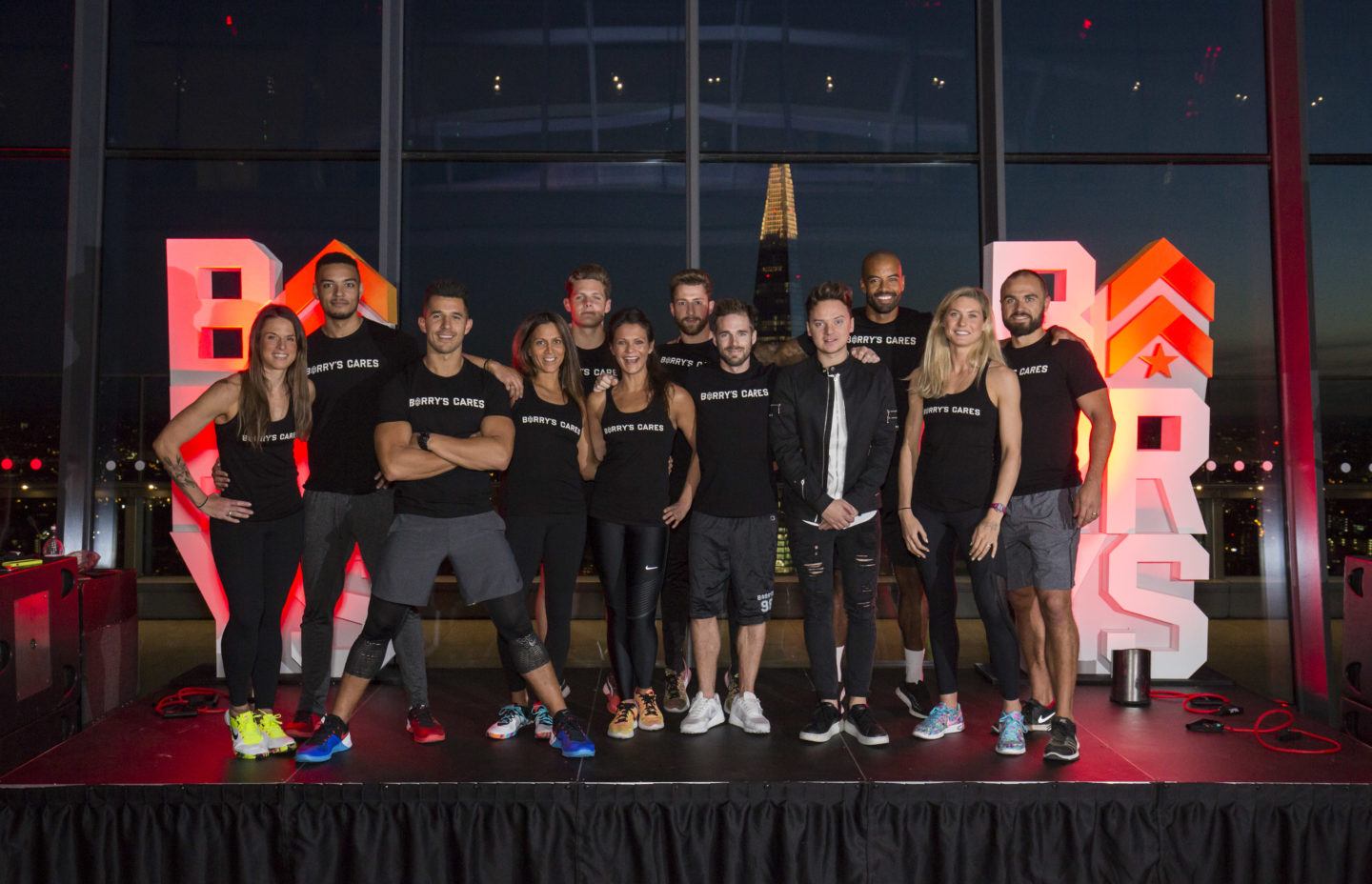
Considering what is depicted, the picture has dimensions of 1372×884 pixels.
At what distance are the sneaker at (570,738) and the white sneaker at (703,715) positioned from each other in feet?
1.30

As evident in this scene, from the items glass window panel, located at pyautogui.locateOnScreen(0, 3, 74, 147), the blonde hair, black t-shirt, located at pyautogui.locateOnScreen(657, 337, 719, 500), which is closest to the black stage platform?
black t-shirt, located at pyautogui.locateOnScreen(657, 337, 719, 500)

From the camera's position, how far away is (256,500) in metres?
3.16

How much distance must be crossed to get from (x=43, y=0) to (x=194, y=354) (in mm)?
3186

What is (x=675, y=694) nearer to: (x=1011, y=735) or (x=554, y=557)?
(x=554, y=557)

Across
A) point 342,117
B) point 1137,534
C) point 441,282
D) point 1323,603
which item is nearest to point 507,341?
point 342,117

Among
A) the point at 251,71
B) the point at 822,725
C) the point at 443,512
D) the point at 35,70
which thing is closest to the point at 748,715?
the point at 822,725

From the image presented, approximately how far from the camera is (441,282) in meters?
3.17

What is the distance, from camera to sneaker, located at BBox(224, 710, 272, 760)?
3.11 m

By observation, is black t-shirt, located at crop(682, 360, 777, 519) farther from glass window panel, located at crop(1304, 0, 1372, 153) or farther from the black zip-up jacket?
glass window panel, located at crop(1304, 0, 1372, 153)

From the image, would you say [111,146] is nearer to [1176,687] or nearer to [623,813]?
[623,813]

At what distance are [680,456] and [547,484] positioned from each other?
0.61 meters

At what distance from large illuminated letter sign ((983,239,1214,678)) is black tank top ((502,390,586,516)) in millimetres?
2149

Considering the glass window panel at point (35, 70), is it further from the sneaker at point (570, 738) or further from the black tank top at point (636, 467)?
the sneaker at point (570, 738)

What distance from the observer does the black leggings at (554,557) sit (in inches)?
132
